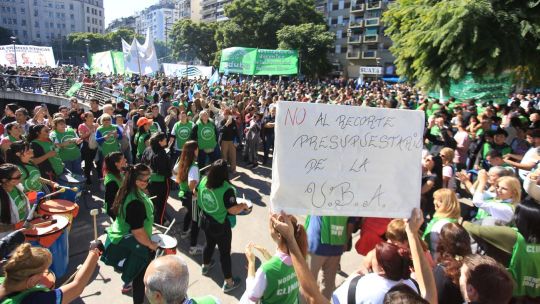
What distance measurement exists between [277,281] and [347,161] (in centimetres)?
101

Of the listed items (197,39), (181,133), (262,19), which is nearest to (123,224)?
(181,133)

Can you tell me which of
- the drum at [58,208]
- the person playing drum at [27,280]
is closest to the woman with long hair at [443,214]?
the person playing drum at [27,280]

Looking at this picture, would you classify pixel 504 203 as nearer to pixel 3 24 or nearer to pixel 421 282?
pixel 421 282

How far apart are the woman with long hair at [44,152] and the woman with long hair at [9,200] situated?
7.46ft

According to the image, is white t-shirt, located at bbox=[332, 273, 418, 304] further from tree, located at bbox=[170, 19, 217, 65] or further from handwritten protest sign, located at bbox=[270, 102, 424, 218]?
tree, located at bbox=[170, 19, 217, 65]

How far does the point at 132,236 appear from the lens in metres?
3.63

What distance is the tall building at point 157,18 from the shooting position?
148250mm

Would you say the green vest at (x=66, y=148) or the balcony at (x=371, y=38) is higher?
the balcony at (x=371, y=38)

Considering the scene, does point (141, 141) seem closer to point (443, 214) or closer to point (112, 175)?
point (112, 175)

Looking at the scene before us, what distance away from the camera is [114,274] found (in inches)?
188

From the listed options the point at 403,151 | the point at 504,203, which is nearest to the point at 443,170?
the point at 504,203

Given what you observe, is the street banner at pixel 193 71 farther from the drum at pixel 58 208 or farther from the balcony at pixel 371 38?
the balcony at pixel 371 38

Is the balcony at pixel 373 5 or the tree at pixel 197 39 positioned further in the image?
the tree at pixel 197 39

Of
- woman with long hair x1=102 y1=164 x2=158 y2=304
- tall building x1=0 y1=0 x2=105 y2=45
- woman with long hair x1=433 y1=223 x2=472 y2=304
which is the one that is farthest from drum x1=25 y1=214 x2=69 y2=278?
tall building x1=0 y1=0 x2=105 y2=45
